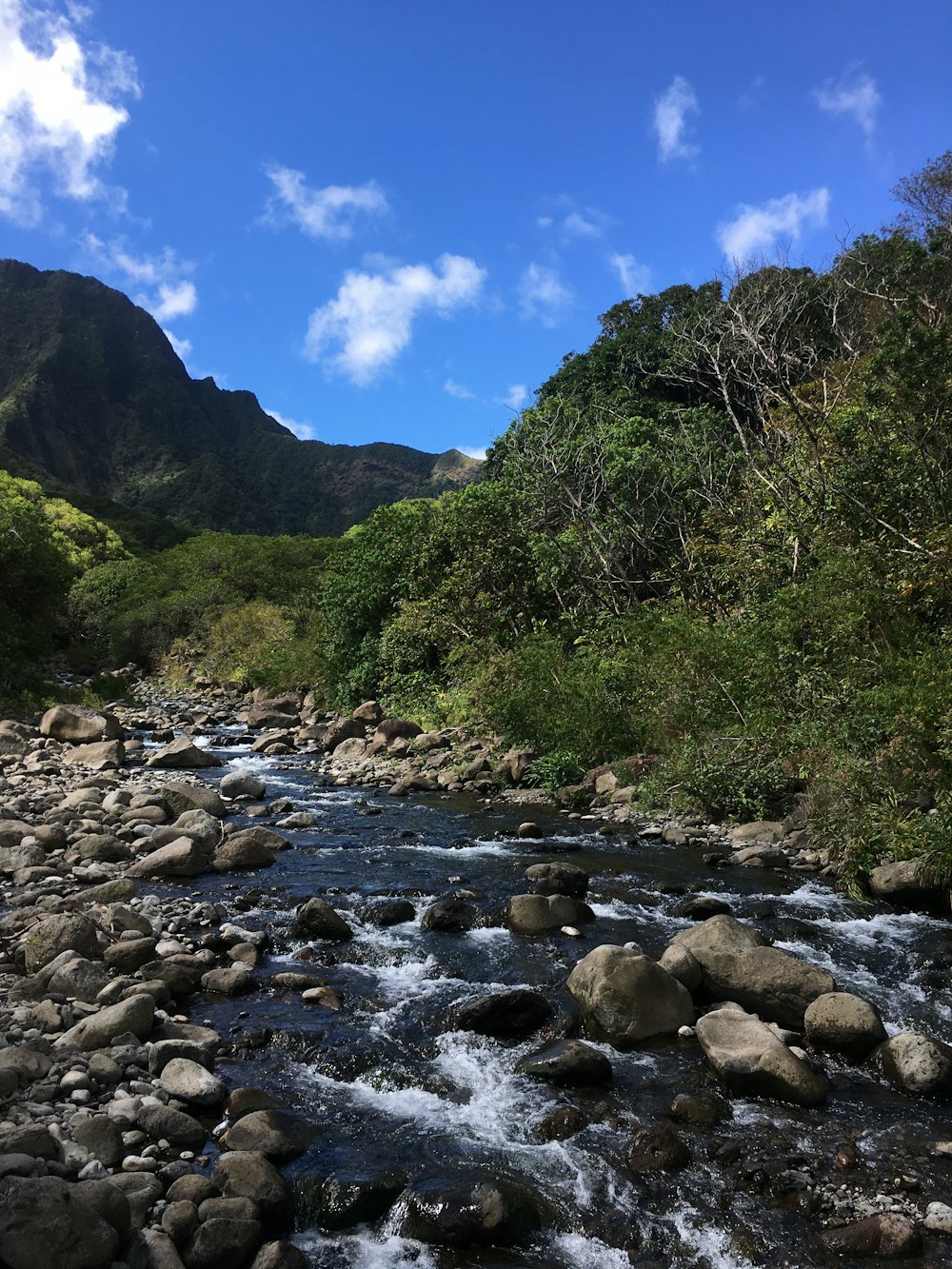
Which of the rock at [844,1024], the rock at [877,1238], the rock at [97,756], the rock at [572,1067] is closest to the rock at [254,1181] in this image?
the rock at [572,1067]

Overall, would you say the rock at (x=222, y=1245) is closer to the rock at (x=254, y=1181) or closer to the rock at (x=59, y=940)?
the rock at (x=254, y=1181)

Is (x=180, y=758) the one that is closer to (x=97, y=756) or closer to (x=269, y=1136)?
(x=97, y=756)

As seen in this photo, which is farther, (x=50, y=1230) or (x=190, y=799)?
(x=190, y=799)

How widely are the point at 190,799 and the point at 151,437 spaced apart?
133 m

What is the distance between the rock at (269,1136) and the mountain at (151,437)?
351 feet

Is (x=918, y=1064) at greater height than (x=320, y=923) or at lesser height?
greater

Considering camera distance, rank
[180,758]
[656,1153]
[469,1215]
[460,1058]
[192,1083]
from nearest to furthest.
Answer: [469,1215]
[656,1153]
[192,1083]
[460,1058]
[180,758]

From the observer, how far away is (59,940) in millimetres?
7129

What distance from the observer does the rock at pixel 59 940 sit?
7004mm

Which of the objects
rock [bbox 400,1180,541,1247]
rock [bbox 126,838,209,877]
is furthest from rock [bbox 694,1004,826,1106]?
rock [bbox 126,838,209,877]

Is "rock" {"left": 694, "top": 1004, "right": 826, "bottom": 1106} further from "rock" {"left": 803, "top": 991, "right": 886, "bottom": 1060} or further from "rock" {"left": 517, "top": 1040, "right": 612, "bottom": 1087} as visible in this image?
"rock" {"left": 517, "top": 1040, "right": 612, "bottom": 1087}

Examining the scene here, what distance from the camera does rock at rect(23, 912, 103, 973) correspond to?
7004mm

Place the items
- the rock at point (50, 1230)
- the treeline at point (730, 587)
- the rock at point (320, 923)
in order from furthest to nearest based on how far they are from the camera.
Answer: the treeline at point (730, 587)
the rock at point (320, 923)
the rock at point (50, 1230)

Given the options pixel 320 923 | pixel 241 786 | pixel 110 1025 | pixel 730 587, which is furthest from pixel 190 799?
pixel 730 587
